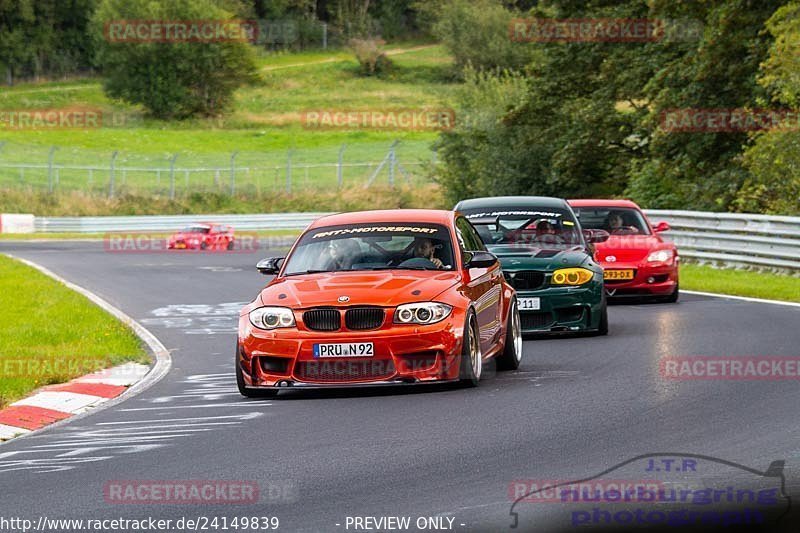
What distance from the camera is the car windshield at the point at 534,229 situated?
54.4ft

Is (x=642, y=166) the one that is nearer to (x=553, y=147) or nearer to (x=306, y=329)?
(x=553, y=147)

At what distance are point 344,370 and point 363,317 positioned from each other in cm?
42

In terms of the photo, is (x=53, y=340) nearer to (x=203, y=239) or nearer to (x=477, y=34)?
(x=203, y=239)

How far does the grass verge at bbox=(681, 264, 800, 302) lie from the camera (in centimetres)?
2199

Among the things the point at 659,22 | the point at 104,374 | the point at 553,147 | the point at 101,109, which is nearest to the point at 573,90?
the point at 553,147

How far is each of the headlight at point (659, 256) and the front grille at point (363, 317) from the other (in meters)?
9.53

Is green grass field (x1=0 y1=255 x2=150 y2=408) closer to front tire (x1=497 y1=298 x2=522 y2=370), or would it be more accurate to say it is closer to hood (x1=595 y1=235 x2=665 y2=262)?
front tire (x1=497 y1=298 x2=522 y2=370)

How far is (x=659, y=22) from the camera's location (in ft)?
122

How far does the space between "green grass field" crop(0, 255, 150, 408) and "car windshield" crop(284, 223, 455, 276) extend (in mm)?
2535

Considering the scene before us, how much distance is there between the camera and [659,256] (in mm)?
20203

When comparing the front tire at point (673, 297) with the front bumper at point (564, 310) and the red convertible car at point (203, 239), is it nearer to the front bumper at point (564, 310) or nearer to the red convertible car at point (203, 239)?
the front bumper at point (564, 310)
